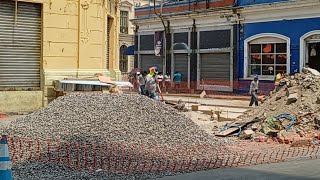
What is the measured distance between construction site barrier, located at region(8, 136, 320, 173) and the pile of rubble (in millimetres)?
1881

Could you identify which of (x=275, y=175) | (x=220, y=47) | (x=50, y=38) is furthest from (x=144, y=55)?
(x=275, y=175)

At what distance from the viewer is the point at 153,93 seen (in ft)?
69.6

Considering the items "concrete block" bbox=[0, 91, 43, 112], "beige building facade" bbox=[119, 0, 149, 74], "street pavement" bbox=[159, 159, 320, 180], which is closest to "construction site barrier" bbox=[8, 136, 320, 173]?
"street pavement" bbox=[159, 159, 320, 180]

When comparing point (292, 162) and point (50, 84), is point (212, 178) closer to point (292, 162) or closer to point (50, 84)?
point (292, 162)

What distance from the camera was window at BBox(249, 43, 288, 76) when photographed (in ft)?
99.5

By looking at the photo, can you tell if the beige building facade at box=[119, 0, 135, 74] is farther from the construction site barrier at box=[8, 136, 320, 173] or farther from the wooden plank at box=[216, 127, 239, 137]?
the construction site barrier at box=[8, 136, 320, 173]

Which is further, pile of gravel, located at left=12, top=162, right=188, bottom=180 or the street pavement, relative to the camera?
the street pavement

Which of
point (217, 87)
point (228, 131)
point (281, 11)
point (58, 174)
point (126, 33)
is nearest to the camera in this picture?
point (58, 174)

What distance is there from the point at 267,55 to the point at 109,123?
21705 millimetres

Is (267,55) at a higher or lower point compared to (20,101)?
higher

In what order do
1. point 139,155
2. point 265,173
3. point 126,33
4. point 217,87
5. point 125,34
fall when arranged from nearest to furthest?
point 265,173, point 139,155, point 217,87, point 125,34, point 126,33

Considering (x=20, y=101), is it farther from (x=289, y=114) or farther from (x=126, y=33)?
(x=126, y=33)

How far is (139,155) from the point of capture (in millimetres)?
10039

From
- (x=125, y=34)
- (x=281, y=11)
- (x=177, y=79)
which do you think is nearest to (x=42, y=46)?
(x=281, y=11)
